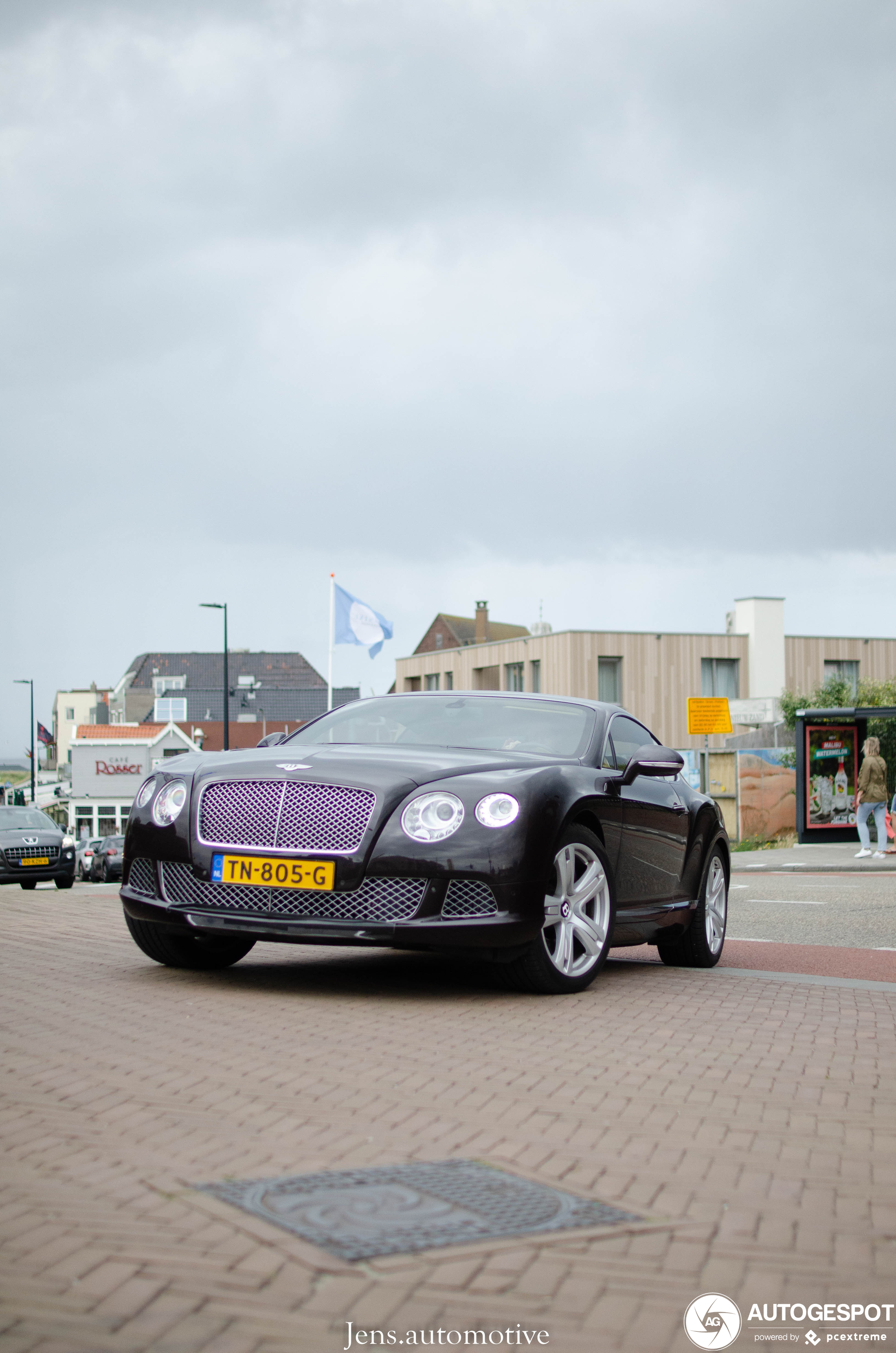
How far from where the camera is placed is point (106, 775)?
76000 mm

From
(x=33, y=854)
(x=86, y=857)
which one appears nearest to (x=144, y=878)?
(x=33, y=854)

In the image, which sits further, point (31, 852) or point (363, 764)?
point (31, 852)

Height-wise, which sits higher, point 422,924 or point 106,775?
point 422,924

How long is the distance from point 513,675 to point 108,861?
2323 cm

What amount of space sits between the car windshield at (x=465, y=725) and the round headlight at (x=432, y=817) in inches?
36.4

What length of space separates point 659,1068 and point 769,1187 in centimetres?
140

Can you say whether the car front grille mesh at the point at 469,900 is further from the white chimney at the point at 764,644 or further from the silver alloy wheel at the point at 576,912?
the white chimney at the point at 764,644

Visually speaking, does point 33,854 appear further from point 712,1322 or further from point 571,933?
point 712,1322

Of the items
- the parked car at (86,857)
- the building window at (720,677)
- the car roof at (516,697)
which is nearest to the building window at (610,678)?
the building window at (720,677)

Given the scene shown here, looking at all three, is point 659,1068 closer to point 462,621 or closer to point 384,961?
point 384,961

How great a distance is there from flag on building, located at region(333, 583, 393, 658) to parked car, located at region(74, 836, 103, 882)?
8.83 metres

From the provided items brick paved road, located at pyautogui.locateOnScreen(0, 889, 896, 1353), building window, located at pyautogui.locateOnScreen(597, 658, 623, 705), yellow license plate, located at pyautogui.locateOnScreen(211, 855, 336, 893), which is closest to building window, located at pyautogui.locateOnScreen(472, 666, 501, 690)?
building window, located at pyautogui.locateOnScreen(597, 658, 623, 705)

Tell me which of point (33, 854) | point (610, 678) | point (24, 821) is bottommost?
point (33, 854)

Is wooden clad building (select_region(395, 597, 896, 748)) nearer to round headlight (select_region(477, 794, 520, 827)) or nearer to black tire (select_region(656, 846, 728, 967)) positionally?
black tire (select_region(656, 846, 728, 967))
